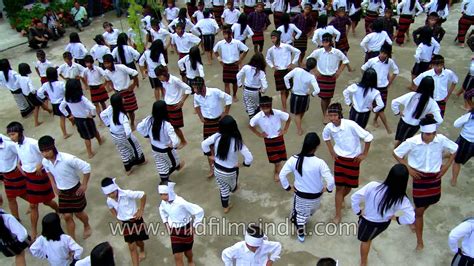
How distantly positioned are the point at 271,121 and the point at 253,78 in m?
1.32

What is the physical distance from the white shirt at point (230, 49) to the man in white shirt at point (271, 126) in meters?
2.24

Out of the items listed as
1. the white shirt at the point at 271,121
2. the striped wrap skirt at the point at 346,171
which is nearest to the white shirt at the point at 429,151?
the striped wrap skirt at the point at 346,171

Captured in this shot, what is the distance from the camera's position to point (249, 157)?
16.9 ft

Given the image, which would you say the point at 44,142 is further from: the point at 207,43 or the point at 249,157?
the point at 207,43

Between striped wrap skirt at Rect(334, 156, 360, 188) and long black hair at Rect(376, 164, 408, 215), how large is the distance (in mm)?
953

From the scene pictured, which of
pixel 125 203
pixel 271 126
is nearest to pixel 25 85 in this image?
pixel 125 203

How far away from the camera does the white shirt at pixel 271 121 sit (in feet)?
18.3

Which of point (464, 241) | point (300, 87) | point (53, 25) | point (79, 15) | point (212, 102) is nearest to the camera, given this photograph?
point (464, 241)

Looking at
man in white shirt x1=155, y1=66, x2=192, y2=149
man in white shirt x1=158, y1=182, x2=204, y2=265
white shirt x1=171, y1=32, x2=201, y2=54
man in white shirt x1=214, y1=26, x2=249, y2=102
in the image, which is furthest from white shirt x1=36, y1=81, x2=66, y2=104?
man in white shirt x1=158, y1=182, x2=204, y2=265

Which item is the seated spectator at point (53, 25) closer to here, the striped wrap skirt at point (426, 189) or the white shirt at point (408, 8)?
the white shirt at point (408, 8)

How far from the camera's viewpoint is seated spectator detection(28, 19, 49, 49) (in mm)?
11516

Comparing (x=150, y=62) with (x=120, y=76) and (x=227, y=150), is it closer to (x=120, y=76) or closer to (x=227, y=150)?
(x=120, y=76)

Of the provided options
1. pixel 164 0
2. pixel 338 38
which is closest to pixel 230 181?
pixel 338 38

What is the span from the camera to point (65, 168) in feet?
16.0
